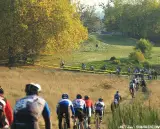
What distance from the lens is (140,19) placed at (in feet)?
297

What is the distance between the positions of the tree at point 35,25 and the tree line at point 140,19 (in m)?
47.2

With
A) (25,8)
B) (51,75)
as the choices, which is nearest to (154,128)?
(51,75)

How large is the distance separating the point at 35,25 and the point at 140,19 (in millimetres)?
52216

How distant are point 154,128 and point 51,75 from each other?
99.2 feet

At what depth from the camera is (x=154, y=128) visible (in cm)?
801

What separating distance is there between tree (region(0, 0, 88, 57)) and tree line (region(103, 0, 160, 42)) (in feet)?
155

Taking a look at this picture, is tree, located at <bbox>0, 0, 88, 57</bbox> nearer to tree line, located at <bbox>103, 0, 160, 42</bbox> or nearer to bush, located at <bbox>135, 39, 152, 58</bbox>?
bush, located at <bbox>135, 39, 152, 58</bbox>

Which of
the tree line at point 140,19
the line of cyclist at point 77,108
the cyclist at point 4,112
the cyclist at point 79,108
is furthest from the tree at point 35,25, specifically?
the tree line at point 140,19

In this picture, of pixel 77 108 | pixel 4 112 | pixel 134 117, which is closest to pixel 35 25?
pixel 77 108

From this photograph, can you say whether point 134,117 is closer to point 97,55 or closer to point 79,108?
point 79,108

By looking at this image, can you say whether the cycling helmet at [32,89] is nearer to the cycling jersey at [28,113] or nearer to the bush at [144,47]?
the cycling jersey at [28,113]

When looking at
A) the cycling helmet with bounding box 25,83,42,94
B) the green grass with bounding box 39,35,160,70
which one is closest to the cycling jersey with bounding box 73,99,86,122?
the cycling helmet with bounding box 25,83,42,94

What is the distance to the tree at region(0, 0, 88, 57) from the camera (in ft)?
135

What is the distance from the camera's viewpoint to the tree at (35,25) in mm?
41094
